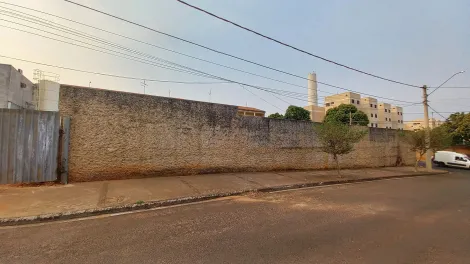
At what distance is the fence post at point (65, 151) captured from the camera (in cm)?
738

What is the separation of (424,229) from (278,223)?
2731 mm

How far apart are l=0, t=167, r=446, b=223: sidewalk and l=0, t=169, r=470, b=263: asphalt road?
0.66m

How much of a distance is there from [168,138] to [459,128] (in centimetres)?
3467

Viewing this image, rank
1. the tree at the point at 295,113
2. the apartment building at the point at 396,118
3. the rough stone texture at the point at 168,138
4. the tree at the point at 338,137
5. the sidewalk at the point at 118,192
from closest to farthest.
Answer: the sidewalk at the point at 118,192
the rough stone texture at the point at 168,138
the tree at the point at 338,137
the tree at the point at 295,113
the apartment building at the point at 396,118

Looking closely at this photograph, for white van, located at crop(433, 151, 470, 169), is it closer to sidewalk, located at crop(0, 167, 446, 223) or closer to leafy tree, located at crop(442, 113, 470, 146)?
leafy tree, located at crop(442, 113, 470, 146)

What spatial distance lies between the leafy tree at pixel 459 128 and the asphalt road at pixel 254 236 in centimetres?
3015

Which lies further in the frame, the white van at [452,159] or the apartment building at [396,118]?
the apartment building at [396,118]

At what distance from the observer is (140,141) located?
8.74m

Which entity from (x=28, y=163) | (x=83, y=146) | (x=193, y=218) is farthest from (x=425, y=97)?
(x=28, y=163)

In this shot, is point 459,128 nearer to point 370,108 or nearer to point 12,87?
point 12,87

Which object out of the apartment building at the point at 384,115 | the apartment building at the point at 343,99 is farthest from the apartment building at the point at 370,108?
the apartment building at the point at 384,115

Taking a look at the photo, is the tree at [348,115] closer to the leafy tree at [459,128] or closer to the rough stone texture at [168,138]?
the leafy tree at [459,128]

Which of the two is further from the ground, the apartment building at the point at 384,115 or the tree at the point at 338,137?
the apartment building at the point at 384,115

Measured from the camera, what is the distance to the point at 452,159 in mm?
22125
